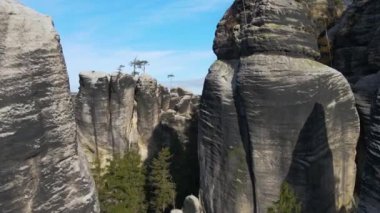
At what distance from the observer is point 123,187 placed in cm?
3500

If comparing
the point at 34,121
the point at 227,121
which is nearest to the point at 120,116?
the point at 227,121

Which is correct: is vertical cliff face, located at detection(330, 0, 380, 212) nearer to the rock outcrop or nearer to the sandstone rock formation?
the sandstone rock formation

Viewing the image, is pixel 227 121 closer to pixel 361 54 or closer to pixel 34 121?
pixel 361 54

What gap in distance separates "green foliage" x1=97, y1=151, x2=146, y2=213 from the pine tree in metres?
1.08

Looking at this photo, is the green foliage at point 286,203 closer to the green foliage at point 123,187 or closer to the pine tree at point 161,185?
the pine tree at point 161,185

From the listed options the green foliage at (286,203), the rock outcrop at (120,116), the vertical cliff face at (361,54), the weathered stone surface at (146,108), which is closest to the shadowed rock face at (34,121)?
the green foliage at (286,203)

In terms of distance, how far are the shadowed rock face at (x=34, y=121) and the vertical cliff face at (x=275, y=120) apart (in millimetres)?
16809

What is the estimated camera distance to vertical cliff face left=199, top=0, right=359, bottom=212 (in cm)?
2514

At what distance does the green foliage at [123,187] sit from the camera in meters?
33.8

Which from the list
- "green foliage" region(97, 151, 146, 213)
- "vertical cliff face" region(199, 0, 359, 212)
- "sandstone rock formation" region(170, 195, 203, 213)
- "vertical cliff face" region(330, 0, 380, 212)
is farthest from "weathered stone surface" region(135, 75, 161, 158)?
"vertical cliff face" region(330, 0, 380, 212)

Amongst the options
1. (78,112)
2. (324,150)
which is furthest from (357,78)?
(78,112)

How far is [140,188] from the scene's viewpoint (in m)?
36.8

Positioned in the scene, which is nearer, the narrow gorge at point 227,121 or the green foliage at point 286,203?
the narrow gorge at point 227,121

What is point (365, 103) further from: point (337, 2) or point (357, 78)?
point (337, 2)
